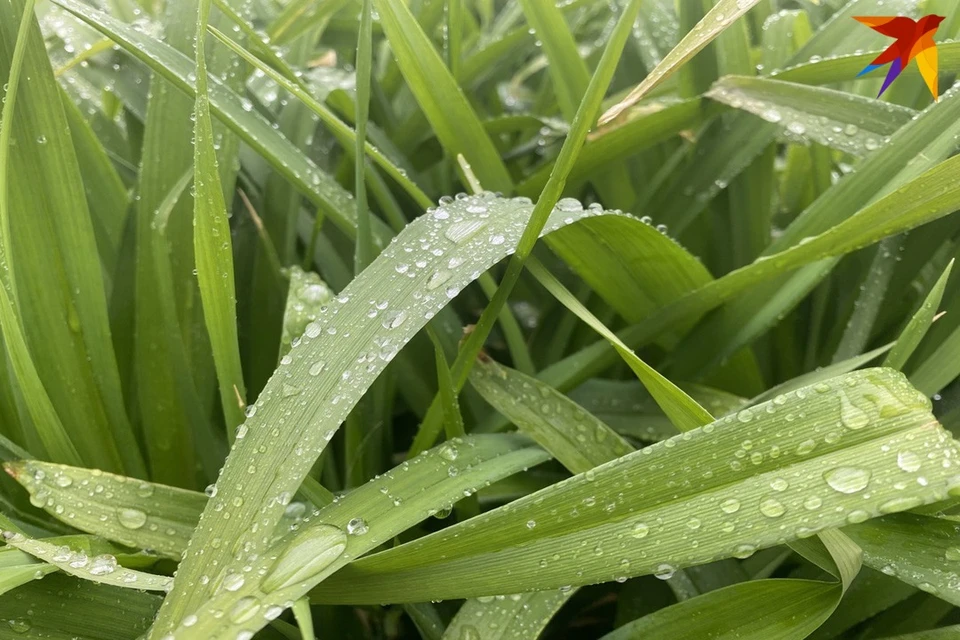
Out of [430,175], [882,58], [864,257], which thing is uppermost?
[430,175]

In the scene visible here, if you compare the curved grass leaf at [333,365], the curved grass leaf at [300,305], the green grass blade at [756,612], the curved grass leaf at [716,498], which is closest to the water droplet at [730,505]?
the curved grass leaf at [716,498]

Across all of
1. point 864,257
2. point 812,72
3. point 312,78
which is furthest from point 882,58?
point 312,78

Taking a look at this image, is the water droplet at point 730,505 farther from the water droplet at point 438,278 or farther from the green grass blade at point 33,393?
the green grass blade at point 33,393

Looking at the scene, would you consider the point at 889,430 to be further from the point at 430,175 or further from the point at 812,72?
the point at 430,175

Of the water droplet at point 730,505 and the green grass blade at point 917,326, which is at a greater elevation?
the green grass blade at point 917,326

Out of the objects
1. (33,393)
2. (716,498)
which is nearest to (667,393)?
(716,498)

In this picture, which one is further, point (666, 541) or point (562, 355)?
point (562, 355)
